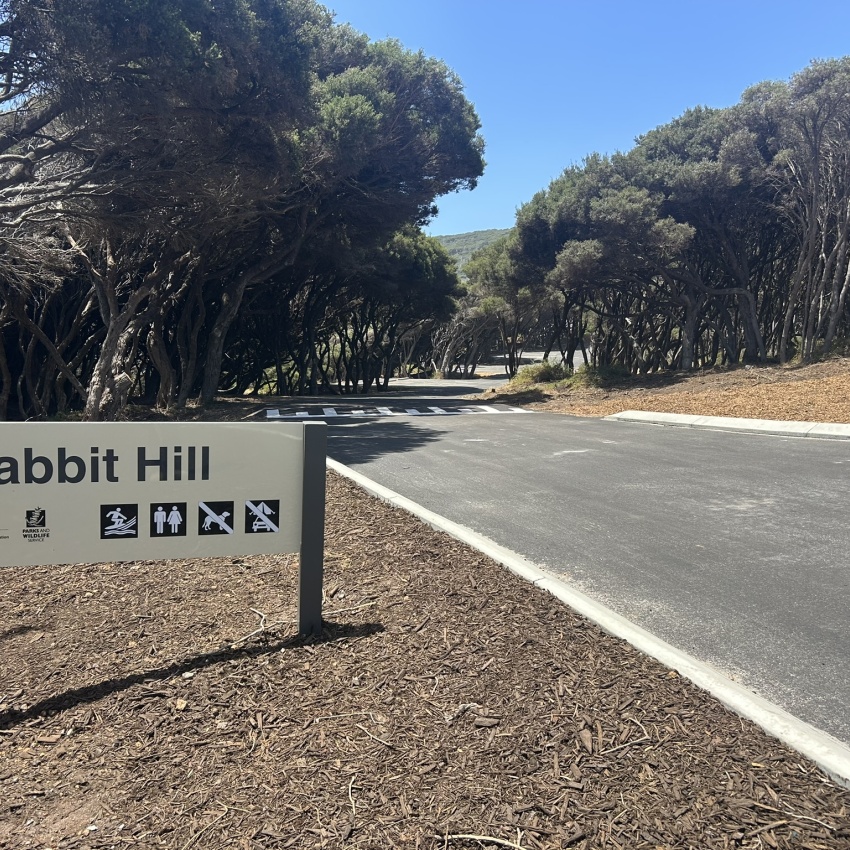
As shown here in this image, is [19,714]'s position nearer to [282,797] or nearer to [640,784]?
[282,797]

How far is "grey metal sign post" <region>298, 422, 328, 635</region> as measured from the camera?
12.1 feet

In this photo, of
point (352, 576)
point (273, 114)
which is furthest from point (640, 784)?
point (273, 114)

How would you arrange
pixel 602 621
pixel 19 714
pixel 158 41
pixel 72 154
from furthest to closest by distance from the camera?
pixel 72 154
pixel 158 41
pixel 602 621
pixel 19 714

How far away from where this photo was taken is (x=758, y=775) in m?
2.50

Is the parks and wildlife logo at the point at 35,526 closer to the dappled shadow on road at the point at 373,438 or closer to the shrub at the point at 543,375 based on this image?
the dappled shadow on road at the point at 373,438

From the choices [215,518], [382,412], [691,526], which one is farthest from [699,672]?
[382,412]

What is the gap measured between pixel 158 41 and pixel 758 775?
42.1ft

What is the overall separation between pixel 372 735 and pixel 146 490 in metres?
1.74

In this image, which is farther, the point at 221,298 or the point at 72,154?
the point at 221,298

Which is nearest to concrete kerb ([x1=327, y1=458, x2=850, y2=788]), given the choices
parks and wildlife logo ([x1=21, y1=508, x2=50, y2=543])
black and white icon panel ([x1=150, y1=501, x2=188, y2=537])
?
black and white icon panel ([x1=150, y1=501, x2=188, y2=537])

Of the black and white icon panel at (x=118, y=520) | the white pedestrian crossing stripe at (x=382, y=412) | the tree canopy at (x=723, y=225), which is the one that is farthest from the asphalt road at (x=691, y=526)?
the tree canopy at (x=723, y=225)

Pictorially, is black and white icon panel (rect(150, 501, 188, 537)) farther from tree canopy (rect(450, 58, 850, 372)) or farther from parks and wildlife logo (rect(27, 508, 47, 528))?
tree canopy (rect(450, 58, 850, 372))

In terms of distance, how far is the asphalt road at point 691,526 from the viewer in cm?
374

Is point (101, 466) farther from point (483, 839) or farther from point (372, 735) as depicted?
point (483, 839)
